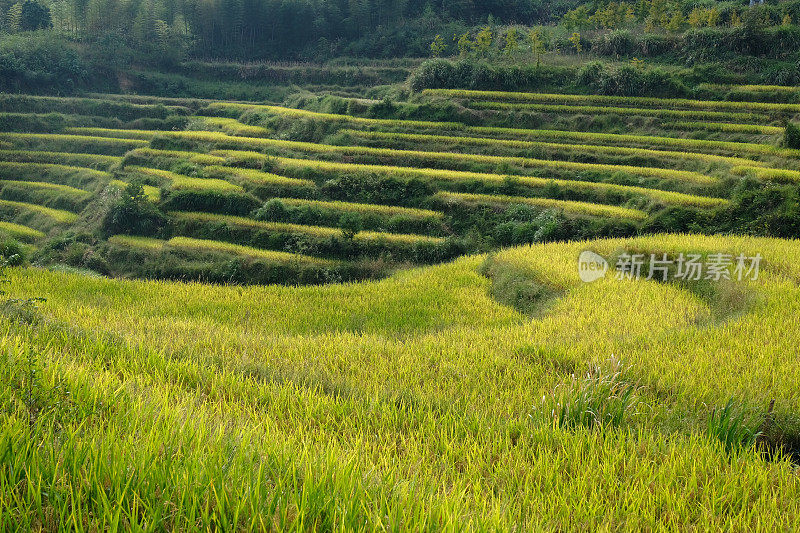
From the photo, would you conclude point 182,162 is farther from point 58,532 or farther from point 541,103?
point 58,532

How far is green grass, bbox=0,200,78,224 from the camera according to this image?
16.8m

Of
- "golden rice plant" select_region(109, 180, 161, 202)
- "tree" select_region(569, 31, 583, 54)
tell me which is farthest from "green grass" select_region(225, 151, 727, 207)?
"tree" select_region(569, 31, 583, 54)

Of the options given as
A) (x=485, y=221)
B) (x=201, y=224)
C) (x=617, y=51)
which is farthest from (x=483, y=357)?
(x=617, y=51)

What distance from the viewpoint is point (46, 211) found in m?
17.5

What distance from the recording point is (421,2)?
133 ft

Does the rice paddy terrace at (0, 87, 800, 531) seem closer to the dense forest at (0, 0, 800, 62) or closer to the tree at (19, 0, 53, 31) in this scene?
the dense forest at (0, 0, 800, 62)

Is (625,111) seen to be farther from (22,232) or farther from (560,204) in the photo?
(22,232)

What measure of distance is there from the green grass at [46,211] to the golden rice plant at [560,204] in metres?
11.7

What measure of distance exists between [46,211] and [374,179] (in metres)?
10.9

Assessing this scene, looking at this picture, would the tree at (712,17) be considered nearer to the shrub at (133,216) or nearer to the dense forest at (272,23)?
the dense forest at (272,23)

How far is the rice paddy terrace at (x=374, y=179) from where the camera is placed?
13156 millimetres

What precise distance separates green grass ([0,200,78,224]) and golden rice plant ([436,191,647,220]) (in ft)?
38.2

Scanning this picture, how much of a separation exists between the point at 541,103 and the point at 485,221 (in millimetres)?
9268

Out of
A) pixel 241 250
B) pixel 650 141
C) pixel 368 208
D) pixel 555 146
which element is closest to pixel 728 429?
pixel 241 250
